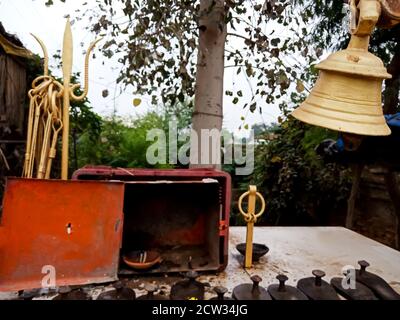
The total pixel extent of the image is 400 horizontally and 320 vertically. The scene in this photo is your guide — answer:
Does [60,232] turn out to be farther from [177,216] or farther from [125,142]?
[125,142]

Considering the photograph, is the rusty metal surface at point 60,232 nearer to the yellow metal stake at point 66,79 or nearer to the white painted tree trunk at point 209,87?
the yellow metal stake at point 66,79

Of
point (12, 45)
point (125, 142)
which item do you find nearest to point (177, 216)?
point (12, 45)

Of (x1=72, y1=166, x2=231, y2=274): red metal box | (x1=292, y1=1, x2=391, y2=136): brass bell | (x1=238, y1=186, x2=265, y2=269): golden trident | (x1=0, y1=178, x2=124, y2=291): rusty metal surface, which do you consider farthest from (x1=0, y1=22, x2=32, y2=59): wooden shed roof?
(x1=292, y1=1, x2=391, y2=136): brass bell

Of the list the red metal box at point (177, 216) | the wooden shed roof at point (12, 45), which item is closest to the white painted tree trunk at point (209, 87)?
the red metal box at point (177, 216)

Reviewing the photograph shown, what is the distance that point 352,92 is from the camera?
28.4 inches

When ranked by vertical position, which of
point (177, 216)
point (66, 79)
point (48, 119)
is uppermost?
point (66, 79)

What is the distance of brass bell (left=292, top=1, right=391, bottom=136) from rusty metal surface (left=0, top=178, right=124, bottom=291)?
0.68 metres

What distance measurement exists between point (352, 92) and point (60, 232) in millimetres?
906

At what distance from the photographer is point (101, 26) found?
2.06 meters

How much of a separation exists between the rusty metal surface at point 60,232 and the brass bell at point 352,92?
0.68 meters

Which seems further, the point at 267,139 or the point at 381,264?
the point at 267,139
